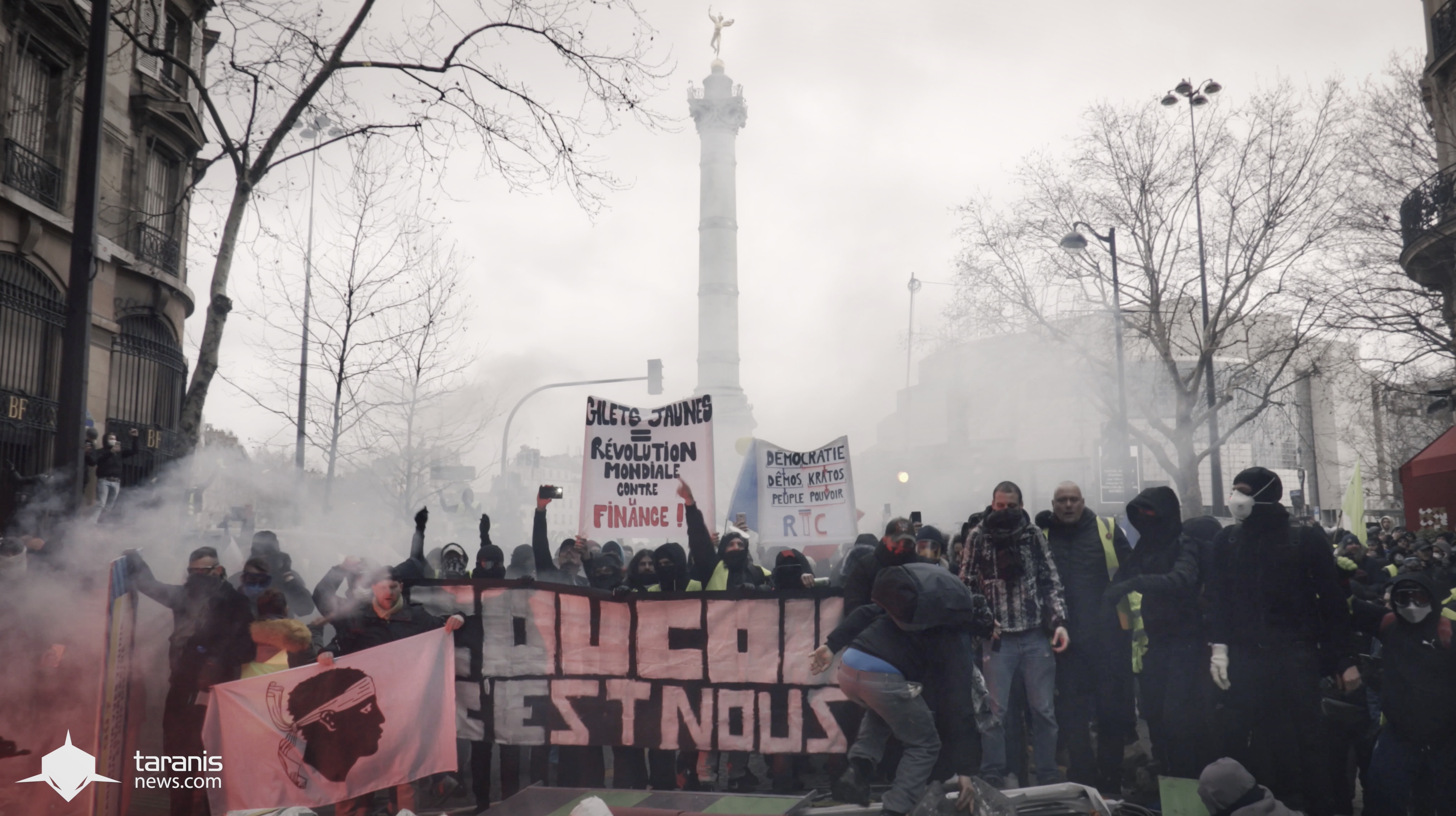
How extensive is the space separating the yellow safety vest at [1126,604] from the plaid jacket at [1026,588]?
24cm

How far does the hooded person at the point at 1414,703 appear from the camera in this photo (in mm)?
4891

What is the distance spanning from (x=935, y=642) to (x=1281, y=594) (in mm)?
1825

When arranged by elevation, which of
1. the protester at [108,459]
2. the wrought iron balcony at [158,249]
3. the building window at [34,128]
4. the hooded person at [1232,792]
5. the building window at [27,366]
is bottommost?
the hooded person at [1232,792]

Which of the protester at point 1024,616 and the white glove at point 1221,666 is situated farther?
the protester at point 1024,616

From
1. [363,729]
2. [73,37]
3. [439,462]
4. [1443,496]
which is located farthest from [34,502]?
[1443,496]

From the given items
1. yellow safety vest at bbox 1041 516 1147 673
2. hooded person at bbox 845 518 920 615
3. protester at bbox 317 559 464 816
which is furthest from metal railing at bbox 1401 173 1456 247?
protester at bbox 317 559 464 816

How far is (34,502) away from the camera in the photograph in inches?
251

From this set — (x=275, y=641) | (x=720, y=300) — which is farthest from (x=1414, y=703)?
(x=720, y=300)

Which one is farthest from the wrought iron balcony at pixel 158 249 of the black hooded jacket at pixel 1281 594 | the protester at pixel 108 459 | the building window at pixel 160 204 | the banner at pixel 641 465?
the black hooded jacket at pixel 1281 594

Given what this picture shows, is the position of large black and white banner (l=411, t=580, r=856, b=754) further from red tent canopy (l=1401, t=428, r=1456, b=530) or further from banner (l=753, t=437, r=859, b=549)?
red tent canopy (l=1401, t=428, r=1456, b=530)

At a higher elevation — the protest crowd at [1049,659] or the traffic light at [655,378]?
the traffic light at [655,378]

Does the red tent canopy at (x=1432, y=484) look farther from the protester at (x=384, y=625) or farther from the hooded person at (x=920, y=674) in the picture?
the protester at (x=384, y=625)

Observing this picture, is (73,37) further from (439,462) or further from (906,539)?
(906,539)

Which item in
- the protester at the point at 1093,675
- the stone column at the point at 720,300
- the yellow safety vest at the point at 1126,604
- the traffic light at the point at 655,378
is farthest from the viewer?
the stone column at the point at 720,300
